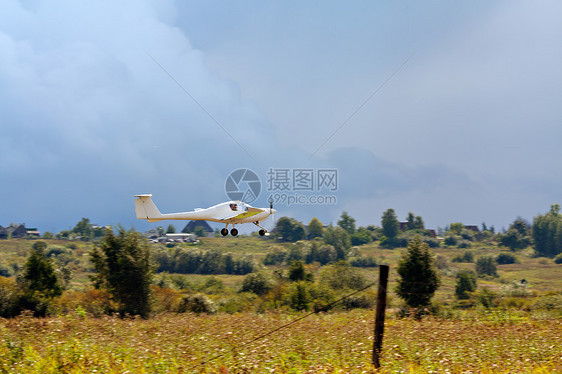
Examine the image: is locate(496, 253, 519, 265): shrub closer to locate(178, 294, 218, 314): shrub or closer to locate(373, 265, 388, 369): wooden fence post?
locate(178, 294, 218, 314): shrub

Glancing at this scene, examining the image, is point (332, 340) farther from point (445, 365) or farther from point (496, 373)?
point (496, 373)

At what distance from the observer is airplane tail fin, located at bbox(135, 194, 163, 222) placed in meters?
24.2

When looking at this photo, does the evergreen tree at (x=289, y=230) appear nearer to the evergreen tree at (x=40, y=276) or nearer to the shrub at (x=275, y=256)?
the shrub at (x=275, y=256)

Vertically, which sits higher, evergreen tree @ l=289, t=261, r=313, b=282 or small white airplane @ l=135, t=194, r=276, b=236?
small white airplane @ l=135, t=194, r=276, b=236

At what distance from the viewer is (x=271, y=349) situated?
1770cm

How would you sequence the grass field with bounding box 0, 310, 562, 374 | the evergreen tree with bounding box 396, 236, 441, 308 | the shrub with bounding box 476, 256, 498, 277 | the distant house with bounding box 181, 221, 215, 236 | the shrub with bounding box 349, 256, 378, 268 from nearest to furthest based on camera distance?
1. the grass field with bounding box 0, 310, 562, 374
2. the evergreen tree with bounding box 396, 236, 441, 308
3. the shrub with bounding box 476, 256, 498, 277
4. the shrub with bounding box 349, 256, 378, 268
5. the distant house with bounding box 181, 221, 215, 236

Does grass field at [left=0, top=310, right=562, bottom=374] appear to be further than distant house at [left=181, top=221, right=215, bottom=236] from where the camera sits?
No

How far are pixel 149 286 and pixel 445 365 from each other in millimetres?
43691

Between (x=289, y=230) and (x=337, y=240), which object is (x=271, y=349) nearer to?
(x=337, y=240)

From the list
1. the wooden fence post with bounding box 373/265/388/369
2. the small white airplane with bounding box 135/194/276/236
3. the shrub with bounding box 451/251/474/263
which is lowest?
the shrub with bounding box 451/251/474/263

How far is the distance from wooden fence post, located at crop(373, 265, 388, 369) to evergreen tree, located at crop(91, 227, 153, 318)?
136 feet

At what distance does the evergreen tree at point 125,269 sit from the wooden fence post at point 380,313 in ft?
136

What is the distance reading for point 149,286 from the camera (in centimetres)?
5409

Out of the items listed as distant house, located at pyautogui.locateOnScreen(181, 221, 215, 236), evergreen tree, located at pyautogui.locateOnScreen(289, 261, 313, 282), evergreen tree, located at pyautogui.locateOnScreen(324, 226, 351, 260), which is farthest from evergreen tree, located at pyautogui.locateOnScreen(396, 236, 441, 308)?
distant house, located at pyautogui.locateOnScreen(181, 221, 215, 236)
